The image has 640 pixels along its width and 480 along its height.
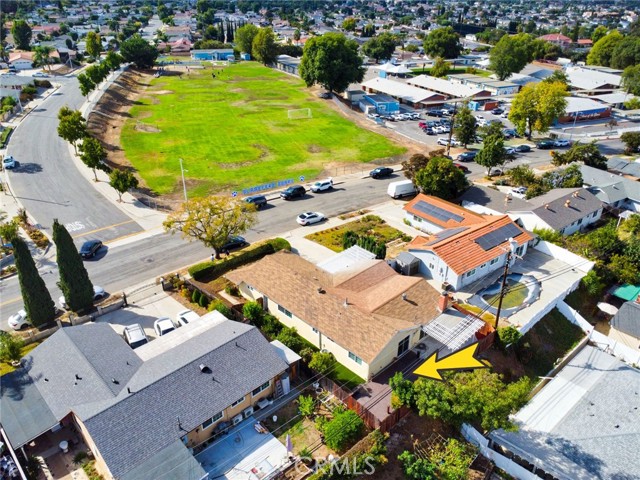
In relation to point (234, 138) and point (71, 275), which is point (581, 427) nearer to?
point (71, 275)

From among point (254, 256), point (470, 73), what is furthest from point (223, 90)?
point (254, 256)

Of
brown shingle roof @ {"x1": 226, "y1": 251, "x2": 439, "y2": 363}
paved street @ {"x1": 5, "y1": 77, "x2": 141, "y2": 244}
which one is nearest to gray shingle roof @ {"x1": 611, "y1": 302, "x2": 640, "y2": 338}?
brown shingle roof @ {"x1": 226, "y1": 251, "x2": 439, "y2": 363}

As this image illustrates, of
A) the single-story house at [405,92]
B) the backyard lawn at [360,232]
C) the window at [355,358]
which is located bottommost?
the backyard lawn at [360,232]

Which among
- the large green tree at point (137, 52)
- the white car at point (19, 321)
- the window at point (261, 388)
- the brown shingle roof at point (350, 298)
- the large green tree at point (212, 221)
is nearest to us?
the window at point (261, 388)

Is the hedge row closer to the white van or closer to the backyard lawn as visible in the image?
the backyard lawn

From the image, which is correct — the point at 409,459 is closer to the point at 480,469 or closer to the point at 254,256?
the point at 480,469

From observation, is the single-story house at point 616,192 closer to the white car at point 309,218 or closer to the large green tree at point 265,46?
the white car at point 309,218

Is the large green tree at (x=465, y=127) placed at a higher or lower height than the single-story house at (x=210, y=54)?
lower

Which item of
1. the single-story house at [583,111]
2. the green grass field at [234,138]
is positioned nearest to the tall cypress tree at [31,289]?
the green grass field at [234,138]
